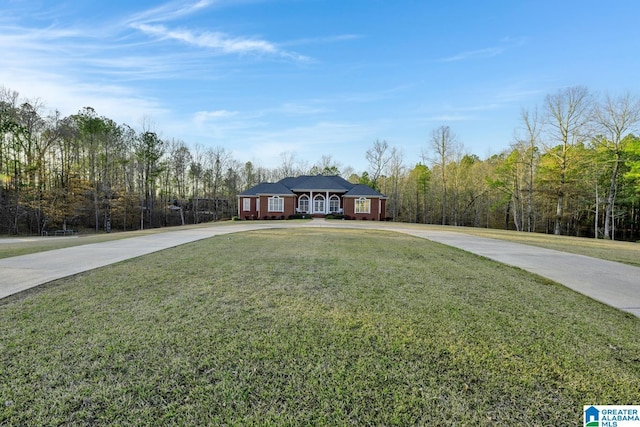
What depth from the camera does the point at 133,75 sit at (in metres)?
15.1

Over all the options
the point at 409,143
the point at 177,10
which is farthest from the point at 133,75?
the point at 409,143

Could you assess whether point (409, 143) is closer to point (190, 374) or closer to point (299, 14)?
point (299, 14)

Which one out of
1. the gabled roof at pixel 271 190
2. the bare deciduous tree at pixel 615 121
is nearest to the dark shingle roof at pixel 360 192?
the gabled roof at pixel 271 190

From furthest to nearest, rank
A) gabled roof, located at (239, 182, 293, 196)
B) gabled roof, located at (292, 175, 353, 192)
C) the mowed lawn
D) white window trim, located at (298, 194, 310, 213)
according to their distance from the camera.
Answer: white window trim, located at (298, 194, 310, 213) → gabled roof, located at (292, 175, 353, 192) → gabled roof, located at (239, 182, 293, 196) → the mowed lawn

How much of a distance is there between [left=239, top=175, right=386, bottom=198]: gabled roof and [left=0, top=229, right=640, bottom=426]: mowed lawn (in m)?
23.8

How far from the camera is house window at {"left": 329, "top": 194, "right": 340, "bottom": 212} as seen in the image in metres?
29.7

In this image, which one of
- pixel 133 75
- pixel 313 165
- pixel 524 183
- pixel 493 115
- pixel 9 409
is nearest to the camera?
pixel 9 409

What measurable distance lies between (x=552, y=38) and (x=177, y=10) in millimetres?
15825

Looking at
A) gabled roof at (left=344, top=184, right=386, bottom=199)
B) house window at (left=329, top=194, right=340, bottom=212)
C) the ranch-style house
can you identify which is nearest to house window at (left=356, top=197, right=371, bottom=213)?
the ranch-style house

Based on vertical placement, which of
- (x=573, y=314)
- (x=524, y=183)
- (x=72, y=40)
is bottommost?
(x=573, y=314)

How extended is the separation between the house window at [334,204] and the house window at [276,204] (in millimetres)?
5321
